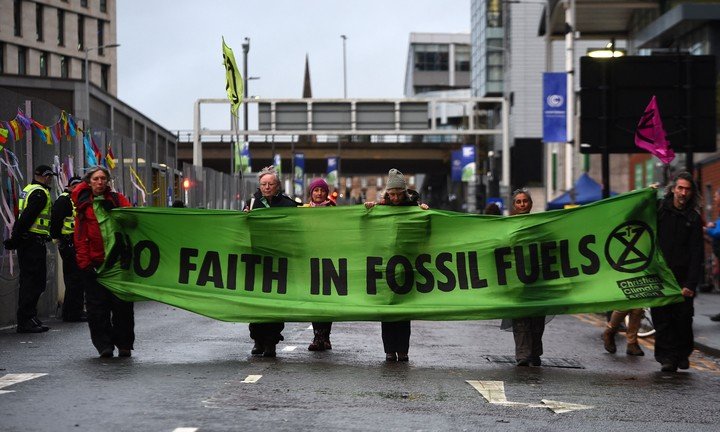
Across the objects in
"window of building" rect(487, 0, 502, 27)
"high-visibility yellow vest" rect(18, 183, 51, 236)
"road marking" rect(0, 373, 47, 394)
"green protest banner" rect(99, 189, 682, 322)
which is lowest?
"road marking" rect(0, 373, 47, 394)

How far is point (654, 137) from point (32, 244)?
7.66 metres

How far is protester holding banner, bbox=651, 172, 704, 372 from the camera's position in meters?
12.3

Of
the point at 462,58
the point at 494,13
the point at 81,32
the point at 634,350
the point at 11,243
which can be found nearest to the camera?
the point at 634,350

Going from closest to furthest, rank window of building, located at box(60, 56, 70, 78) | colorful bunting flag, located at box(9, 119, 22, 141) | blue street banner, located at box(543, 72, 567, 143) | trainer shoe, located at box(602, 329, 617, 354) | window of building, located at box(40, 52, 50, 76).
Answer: trainer shoe, located at box(602, 329, 617, 354) < colorful bunting flag, located at box(9, 119, 22, 141) < blue street banner, located at box(543, 72, 567, 143) < window of building, located at box(40, 52, 50, 76) < window of building, located at box(60, 56, 70, 78)

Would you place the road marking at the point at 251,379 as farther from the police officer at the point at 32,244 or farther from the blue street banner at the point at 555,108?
the blue street banner at the point at 555,108

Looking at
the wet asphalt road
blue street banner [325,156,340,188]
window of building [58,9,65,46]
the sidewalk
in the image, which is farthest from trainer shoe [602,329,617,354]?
window of building [58,9,65,46]

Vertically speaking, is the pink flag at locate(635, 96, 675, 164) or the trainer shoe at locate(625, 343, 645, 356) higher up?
the pink flag at locate(635, 96, 675, 164)

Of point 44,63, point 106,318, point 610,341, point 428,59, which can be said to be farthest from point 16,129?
point 428,59

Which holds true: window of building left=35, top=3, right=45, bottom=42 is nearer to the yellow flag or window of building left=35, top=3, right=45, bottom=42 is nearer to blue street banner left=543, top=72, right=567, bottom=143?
blue street banner left=543, top=72, right=567, bottom=143

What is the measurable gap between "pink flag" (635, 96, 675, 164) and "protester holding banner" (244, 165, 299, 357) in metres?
4.88

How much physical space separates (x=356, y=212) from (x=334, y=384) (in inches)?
118

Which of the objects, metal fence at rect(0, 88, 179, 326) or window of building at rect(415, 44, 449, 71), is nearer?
metal fence at rect(0, 88, 179, 326)

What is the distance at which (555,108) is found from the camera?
39094mm

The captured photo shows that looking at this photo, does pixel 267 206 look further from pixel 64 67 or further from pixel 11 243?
pixel 64 67
